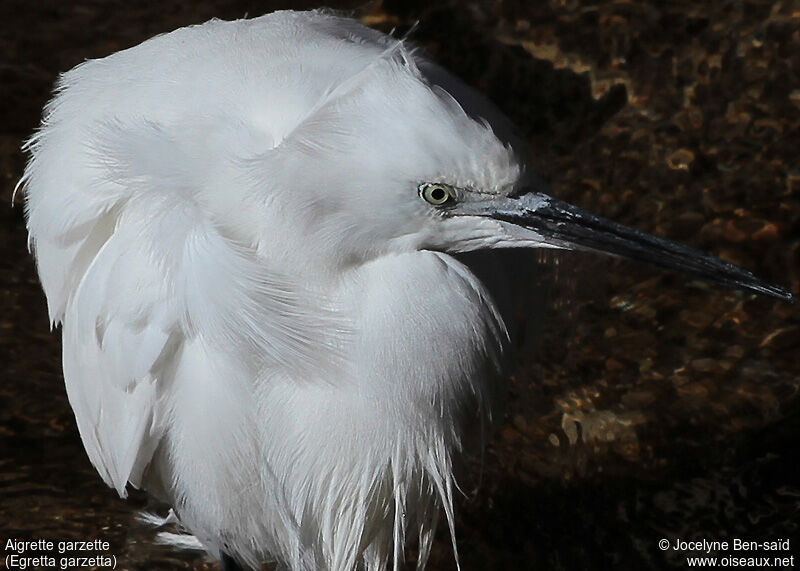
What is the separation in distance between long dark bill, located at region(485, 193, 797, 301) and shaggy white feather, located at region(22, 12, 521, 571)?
0.05m

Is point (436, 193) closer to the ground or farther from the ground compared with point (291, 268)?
farther from the ground

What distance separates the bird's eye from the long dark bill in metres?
0.07

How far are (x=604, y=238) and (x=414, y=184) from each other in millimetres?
315

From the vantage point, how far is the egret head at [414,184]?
4.32 feet

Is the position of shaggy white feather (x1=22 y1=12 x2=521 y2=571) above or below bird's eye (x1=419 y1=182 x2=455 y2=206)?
below

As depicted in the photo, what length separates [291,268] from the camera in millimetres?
1487

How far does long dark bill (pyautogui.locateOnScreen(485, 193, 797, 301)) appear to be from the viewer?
4.62ft

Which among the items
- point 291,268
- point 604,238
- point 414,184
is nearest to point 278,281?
point 291,268

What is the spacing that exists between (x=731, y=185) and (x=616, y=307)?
1.73 ft

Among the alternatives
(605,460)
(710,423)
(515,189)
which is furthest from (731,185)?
(515,189)

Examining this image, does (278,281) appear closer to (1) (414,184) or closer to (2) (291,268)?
(2) (291,268)

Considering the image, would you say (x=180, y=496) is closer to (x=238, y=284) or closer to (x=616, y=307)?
(x=238, y=284)

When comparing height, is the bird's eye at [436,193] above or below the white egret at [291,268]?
above

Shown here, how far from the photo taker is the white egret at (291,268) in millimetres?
1371
